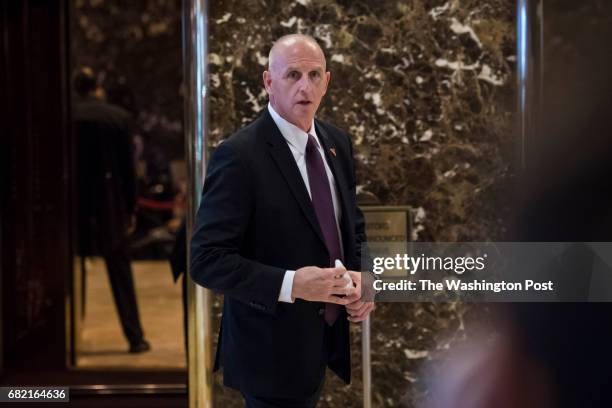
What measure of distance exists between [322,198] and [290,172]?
0.12m

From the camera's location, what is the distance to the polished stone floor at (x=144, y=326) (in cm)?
490

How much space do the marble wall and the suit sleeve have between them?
3.61 ft

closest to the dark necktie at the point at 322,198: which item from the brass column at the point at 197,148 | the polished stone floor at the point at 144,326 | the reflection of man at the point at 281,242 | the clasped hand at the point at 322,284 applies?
the reflection of man at the point at 281,242

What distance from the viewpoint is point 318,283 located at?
190 cm

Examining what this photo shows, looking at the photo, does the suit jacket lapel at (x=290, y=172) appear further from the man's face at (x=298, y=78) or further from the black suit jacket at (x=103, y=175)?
the black suit jacket at (x=103, y=175)

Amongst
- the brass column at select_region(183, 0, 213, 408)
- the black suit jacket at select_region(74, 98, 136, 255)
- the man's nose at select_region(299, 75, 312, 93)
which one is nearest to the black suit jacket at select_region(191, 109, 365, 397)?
the man's nose at select_region(299, 75, 312, 93)

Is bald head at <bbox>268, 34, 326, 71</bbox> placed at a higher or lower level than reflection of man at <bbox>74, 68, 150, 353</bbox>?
higher

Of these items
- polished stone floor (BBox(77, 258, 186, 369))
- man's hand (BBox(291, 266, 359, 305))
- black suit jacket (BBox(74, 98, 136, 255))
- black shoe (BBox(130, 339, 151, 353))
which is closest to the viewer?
man's hand (BBox(291, 266, 359, 305))

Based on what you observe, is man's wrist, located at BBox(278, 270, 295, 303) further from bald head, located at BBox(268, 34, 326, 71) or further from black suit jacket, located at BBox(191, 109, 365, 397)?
bald head, located at BBox(268, 34, 326, 71)

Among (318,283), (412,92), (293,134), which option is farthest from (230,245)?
(412,92)

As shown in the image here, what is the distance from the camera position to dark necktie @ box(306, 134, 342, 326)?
2.07 meters

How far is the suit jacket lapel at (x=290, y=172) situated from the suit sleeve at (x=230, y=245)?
0.11 metres

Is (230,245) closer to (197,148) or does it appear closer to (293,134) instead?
(293,134)

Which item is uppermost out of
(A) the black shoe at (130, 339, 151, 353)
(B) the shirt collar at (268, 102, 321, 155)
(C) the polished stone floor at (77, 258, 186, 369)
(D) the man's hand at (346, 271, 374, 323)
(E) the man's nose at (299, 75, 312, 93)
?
(E) the man's nose at (299, 75, 312, 93)
